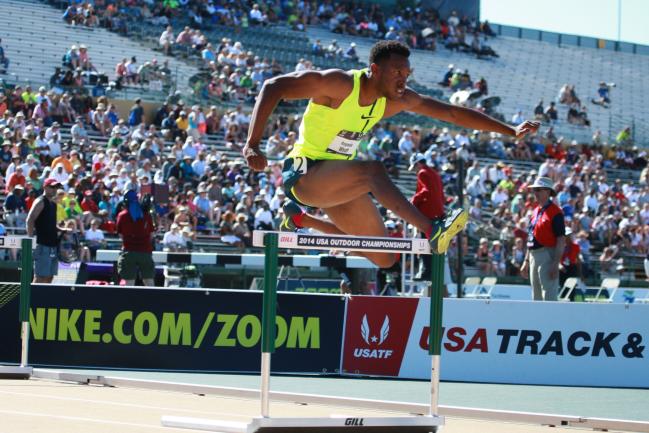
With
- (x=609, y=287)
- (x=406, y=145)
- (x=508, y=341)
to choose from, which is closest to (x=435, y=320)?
(x=508, y=341)

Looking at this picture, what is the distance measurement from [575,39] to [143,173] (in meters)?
31.6

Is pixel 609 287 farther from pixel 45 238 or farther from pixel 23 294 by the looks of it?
pixel 23 294

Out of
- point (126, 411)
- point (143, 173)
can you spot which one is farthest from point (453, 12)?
point (126, 411)

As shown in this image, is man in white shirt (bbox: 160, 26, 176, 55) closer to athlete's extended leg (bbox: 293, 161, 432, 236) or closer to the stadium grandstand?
the stadium grandstand

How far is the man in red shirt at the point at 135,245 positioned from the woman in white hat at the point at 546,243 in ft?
18.0

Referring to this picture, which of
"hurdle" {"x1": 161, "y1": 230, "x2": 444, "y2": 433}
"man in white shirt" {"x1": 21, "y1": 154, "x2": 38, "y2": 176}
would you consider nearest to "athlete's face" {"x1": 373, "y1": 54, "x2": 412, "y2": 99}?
"hurdle" {"x1": 161, "y1": 230, "x2": 444, "y2": 433}

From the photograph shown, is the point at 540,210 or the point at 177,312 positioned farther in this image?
the point at 540,210

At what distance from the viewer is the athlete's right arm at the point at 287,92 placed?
724 cm

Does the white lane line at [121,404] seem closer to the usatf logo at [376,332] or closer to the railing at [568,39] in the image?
the usatf logo at [376,332]

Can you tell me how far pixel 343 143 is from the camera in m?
7.73

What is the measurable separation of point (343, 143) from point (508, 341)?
504 cm

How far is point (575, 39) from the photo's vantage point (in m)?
49.1

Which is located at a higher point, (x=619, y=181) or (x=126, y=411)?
(x=126, y=411)

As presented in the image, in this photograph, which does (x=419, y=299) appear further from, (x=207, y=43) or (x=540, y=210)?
(x=207, y=43)
